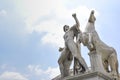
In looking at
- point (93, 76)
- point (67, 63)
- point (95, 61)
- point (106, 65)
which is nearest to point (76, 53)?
point (67, 63)

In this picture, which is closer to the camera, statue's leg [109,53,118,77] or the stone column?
the stone column

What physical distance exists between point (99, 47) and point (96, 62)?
3.00 feet

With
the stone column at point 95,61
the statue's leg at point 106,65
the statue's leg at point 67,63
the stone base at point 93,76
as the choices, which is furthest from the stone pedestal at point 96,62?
the statue's leg at point 67,63

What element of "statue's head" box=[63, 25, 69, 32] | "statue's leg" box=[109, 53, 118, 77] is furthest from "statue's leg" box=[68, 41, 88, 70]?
"statue's leg" box=[109, 53, 118, 77]

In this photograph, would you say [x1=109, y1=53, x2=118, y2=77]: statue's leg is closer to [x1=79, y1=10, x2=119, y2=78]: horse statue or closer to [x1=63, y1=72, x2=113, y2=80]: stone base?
[x1=79, y1=10, x2=119, y2=78]: horse statue

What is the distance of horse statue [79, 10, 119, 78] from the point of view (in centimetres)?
1472

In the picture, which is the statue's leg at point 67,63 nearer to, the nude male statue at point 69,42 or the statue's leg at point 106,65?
the nude male statue at point 69,42

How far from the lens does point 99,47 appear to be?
14.9 metres

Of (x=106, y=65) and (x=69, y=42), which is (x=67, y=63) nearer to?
(x=69, y=42)

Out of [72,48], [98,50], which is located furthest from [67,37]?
[98,50]

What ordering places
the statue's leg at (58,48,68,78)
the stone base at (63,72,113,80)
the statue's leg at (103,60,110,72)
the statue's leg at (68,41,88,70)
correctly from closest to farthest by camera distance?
the stone base at (63,72,113,80) < the statue's leg at (68,41,88,70) < the statue's leg at (103,60,110,72) < the statue's leg at (58,48,68,78)

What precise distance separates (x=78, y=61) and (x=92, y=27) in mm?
1762

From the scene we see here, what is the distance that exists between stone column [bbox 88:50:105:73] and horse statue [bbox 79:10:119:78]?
0.19 meters

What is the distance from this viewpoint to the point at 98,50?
581 inches
